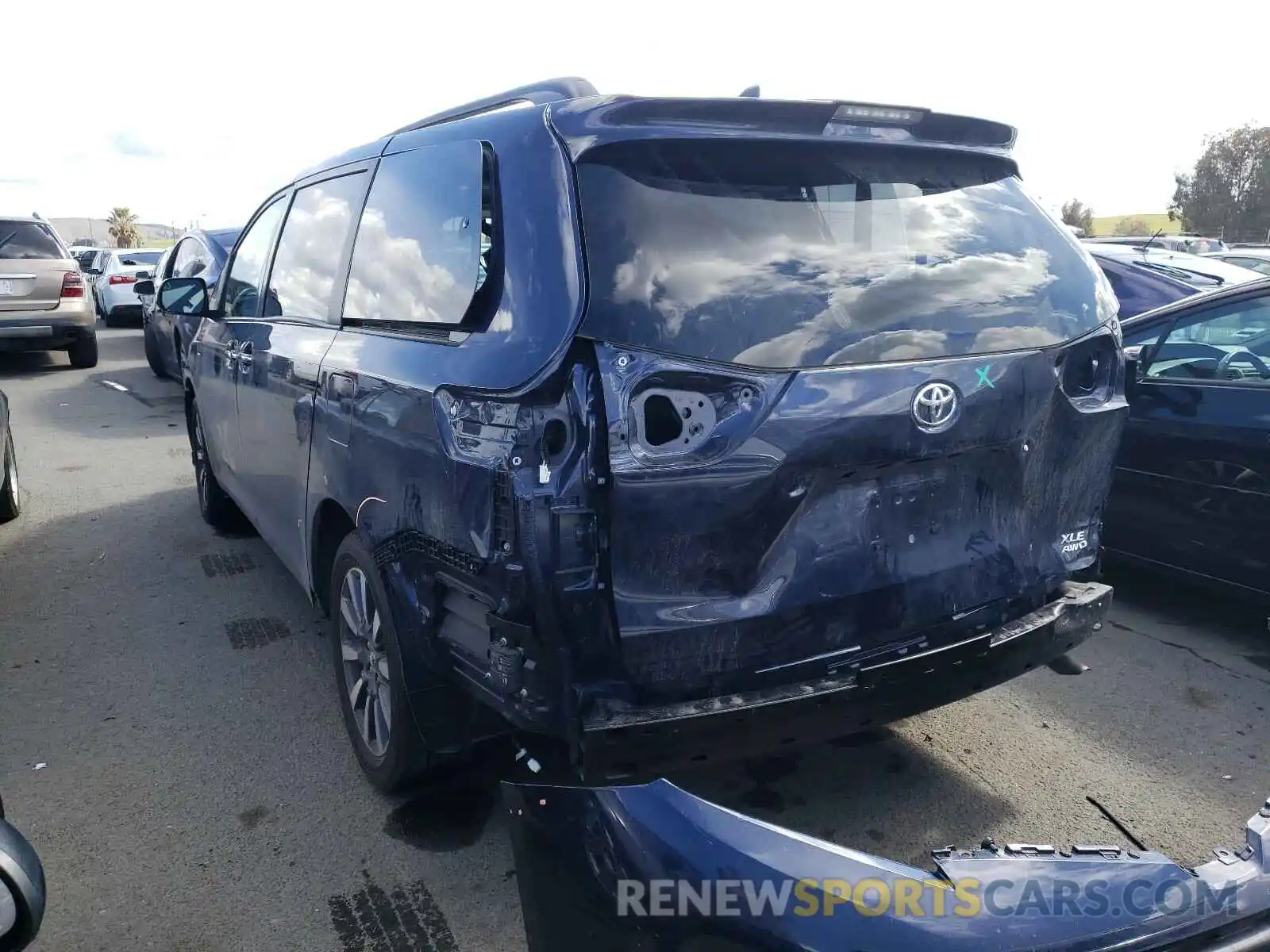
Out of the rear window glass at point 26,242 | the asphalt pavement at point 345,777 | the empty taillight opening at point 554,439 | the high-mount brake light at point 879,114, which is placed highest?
the high-mount brake light at point 879,114

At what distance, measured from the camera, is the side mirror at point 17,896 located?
146 centimetres

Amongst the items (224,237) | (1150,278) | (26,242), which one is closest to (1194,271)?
(1150,278)

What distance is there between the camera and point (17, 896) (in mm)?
1467

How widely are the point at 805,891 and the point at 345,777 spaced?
2.01m

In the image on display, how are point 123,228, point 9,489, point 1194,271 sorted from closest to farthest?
point 9,489 < point 1194,271 < point 123,228

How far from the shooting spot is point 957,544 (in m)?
2.51

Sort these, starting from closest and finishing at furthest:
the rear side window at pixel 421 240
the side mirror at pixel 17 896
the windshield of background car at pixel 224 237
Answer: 1. the side mirror at pixel 17 896
2. the rear side window at pixel 421 240
3. the windshield of background car at pixel 224 237

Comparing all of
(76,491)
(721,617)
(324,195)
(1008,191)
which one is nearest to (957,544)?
(721,617)

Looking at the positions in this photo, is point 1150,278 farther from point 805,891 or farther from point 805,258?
point 805,891

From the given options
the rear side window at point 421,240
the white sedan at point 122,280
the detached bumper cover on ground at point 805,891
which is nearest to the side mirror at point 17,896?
the detached bumper cover on ground at point 805,891

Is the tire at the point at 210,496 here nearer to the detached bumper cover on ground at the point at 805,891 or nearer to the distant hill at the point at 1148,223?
the detached bumper cover on ground at the point at 805,891

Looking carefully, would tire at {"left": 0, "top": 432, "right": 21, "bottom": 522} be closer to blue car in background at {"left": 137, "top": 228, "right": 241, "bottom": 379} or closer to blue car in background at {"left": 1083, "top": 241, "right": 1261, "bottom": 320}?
blue car in background at {"left": 137, "top": 228, "right": 241, "bottom": 379}

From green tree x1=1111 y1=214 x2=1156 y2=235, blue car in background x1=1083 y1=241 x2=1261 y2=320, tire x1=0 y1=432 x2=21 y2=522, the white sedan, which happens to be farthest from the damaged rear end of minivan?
green tree x1=1111 y1=214 x2=1156 y2=235

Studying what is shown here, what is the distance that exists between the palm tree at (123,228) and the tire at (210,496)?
69.9 m
